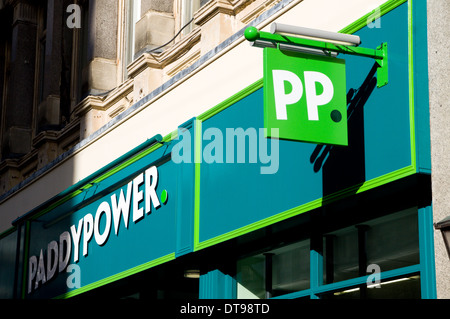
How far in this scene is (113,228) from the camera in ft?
43.5

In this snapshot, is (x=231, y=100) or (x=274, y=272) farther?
(x=231, y=100)

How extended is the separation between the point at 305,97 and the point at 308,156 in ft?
2.85

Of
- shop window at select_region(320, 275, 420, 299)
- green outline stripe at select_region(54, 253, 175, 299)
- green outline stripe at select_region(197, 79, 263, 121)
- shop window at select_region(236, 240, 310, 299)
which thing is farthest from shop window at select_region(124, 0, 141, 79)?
shop window at select_region(320, 275, 420, 299)

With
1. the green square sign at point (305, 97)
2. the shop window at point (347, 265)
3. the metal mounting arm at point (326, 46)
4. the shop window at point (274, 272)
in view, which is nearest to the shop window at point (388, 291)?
the shop window at point (347, 265)

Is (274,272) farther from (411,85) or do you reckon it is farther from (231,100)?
(411,85)

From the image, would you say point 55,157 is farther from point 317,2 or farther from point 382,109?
point 382,109

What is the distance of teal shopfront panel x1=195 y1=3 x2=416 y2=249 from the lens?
347 inches

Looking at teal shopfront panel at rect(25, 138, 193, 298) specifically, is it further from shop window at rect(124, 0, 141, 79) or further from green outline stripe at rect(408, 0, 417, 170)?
green outline stripe at rect(408, 0, 417, 170)

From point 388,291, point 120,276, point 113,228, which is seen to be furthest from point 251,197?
point 113,228

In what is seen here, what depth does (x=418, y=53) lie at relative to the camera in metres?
8.74

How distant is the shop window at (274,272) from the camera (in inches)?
413

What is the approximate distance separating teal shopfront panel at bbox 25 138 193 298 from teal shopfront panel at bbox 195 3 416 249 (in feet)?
1.80
